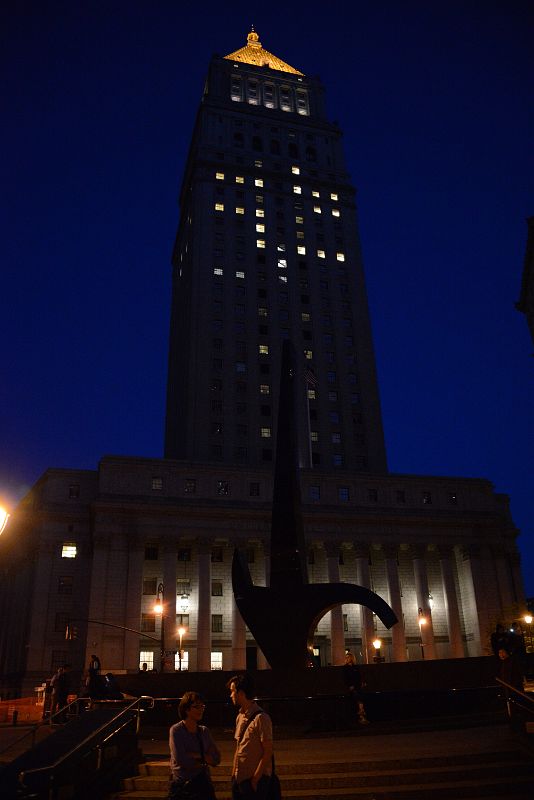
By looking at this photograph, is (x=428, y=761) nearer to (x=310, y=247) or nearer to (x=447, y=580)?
(x=447, y=580)

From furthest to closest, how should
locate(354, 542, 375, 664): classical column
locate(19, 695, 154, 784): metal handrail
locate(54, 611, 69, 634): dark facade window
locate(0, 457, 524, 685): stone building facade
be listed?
locate(354, 542, 375, 664): classical column, locate(54, 611, 69, 634): dark facade window, locate(0, 457, 524, 685): stone building facade, locate(19, 695, 154, 784): metal handrail

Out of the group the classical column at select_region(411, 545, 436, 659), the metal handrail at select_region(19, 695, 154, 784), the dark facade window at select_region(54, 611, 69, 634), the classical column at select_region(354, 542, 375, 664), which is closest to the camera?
the metal handrail at select_region(19, 695, 154, 784)

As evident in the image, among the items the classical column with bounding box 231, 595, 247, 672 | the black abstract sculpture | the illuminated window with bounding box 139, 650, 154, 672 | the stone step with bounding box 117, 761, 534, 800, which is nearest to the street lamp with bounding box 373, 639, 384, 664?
the classical column with bounding box 231, 595, 247, 672

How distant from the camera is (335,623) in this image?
62.2m

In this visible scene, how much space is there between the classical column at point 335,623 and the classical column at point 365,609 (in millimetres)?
2362

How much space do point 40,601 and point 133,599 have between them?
378 inches

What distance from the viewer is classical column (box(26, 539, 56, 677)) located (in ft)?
193

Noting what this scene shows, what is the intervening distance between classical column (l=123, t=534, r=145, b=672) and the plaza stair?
4735 cm

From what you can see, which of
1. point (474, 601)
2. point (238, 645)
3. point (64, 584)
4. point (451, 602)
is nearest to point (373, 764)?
point (238, 645)

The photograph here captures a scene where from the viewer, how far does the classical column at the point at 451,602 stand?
6488 cm

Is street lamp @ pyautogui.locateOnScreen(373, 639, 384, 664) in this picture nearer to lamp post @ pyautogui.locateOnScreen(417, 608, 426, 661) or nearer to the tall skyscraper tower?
lamp post @ pyautogui.locateOnScreen(417, 608, 426, 661)

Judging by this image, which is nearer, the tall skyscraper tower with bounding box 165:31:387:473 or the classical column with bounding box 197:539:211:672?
the classical column with bounding box 197:539:211:672

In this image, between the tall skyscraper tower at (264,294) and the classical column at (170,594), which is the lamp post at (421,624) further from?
the classical column at (170,594)

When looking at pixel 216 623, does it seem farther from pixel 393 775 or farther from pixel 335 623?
pixel 393 775
